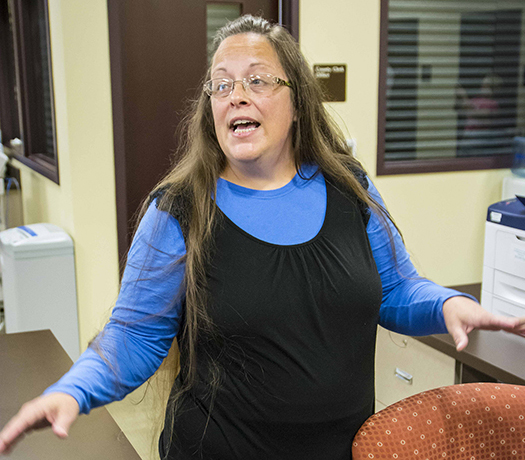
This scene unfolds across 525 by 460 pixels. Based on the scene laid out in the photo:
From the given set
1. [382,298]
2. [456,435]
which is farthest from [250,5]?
[456,435]

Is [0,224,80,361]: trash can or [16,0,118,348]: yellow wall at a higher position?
[16,0,118,348]: yellow wall

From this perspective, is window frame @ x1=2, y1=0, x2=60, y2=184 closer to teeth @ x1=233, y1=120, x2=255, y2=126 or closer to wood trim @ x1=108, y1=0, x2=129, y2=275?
wood trim @ x1=108, y1=0, x2=129, y2=275

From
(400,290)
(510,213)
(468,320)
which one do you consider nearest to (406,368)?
(510,213)

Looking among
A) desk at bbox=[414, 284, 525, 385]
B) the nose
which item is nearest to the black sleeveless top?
the nose

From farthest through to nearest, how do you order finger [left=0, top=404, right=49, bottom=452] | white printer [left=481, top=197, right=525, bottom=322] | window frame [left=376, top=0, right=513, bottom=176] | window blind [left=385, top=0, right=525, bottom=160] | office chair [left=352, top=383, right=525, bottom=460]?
window blind [left=385, top=0, right=525, bottom=160], window frame [left=376, top=0, right=513, bottom=176], white printer [left=481, top=197, right=525, bottom=322], office chair [left=352, top=383, right=525, bottom=460], finger [left=0, top=404, right=49, bottom=452]

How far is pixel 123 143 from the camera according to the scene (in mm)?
3066

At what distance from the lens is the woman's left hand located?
1.11m

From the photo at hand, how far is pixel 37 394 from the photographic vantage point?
1.46 metres

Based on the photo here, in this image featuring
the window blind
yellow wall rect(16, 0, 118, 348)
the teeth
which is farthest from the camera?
the window blind

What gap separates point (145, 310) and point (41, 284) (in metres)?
2.14

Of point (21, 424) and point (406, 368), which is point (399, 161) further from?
point (21, 424)

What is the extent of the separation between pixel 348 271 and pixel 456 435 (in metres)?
0.36

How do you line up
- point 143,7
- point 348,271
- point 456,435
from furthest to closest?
point 143,7, point 348,271, point 456,435

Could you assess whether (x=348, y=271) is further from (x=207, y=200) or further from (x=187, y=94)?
(x=187, y=94)
